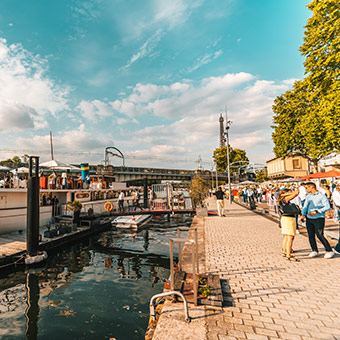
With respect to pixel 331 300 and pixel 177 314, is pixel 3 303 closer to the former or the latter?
pixel 177 314

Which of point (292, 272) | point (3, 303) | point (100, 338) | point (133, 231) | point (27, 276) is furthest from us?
point (133, 231)

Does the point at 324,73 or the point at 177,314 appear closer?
the point at 177,314

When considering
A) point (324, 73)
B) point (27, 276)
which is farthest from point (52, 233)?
point (324, 73)

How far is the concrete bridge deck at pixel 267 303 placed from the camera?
3.14 metres

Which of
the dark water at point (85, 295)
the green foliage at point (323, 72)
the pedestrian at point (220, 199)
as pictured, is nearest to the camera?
the dark water at point (85, 295)

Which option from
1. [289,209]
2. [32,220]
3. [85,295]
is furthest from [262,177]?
[85,295]

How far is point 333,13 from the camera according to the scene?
1082 centimetres

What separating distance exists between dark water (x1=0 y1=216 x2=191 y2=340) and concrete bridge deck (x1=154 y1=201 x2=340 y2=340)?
7.83ft

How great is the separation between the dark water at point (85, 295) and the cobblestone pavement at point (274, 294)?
8.58 ft

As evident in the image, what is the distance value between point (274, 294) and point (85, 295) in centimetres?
616

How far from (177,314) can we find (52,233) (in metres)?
12.7

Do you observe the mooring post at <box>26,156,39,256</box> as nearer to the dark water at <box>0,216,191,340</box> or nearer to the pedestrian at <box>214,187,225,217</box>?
the dark water at <box>0,216,191,340</box>

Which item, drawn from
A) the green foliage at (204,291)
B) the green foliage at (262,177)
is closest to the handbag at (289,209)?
the green foliage at (204,291)

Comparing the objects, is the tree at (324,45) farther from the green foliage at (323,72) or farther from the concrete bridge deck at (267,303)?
the concrete bridge deck at (267,303)
